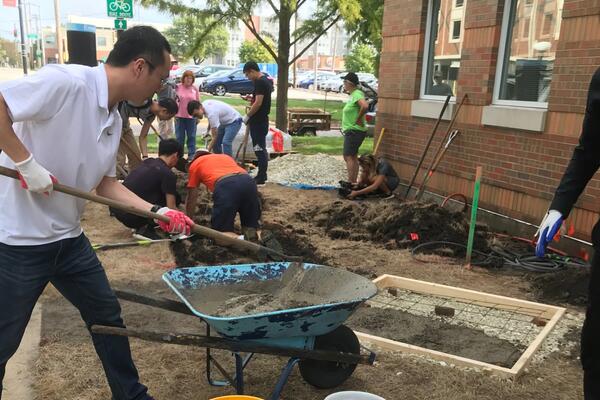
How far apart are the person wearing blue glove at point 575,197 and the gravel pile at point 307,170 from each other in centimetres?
735

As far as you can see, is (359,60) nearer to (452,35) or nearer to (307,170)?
(307,170)

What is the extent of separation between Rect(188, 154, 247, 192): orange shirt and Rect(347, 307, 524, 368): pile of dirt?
2055 millimetres

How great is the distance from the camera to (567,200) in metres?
2.54

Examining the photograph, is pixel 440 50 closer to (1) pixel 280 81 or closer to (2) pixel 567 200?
(2) pixel 567 200

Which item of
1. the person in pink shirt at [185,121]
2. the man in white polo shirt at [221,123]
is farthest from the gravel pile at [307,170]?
the person in pink shirt at [185,121]

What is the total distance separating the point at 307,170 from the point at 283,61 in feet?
15.6

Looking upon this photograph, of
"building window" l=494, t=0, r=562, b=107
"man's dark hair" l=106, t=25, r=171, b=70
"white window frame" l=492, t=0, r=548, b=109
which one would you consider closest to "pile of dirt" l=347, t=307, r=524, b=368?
"man's dark hair" l=106, t=25, r=171, b=70

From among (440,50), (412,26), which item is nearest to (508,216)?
(440,50)

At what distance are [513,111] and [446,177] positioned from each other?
5.05 ft

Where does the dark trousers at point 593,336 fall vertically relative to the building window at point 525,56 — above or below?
below

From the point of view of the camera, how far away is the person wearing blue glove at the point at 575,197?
222 cm

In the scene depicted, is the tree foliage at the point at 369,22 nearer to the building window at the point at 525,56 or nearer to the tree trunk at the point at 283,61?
the tree trunk at the point at 283,61

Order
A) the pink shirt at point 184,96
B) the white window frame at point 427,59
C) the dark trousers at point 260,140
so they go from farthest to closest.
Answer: the pink shirt at point 184,96 → the dark trousers at point 260,140 → the white window frame at point 427,59

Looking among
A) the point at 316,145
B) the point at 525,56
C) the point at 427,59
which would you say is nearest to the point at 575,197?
the point at 525,56
